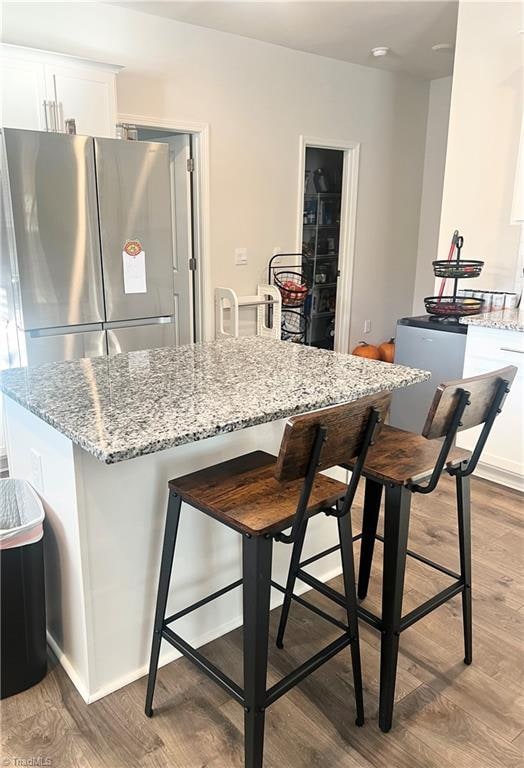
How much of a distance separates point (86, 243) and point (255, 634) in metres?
2.39

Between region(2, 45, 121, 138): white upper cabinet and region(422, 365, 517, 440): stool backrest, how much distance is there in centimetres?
268

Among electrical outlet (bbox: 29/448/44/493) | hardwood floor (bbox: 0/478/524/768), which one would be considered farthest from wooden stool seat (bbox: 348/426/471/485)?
electrical outlet (bbox: 29/448/44/493)

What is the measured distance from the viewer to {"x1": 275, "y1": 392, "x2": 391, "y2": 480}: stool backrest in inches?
47.6

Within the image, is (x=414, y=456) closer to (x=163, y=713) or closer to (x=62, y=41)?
(x=163, y=713)

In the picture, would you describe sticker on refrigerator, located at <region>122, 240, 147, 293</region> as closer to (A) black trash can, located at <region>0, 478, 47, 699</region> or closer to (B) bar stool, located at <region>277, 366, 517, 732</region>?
(A) black trash can, located at <region>0, 478, 47, 699</region>

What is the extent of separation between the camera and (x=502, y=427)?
10.5 feet

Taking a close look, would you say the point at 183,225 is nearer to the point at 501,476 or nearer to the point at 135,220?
the point at 135,220

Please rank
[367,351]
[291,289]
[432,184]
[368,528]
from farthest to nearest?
[432,184] < [367,351] < [291,289] < [368,528]

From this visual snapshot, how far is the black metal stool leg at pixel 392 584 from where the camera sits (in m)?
1.60

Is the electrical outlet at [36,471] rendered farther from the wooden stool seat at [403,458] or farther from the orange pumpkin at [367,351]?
the orange pumpkin at [367,351]

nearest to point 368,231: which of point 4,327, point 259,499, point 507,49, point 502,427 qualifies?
point 507,49

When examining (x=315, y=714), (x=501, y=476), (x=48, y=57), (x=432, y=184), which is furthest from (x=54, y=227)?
(x=432, y=184)

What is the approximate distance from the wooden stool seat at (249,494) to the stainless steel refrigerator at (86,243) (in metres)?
1.77

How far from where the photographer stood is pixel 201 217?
429 centimetres
